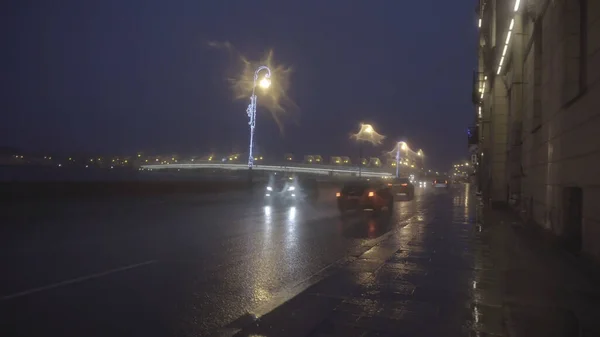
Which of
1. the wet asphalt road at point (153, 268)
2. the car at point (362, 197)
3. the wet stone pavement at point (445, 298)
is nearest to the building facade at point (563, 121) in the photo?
the wet stone pavement at point (445, 298)

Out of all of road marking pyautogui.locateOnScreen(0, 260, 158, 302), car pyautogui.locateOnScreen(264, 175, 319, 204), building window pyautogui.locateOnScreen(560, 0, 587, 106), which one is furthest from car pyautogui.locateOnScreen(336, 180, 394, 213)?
road marking pyautogui.locateOnScreen(0, 260, 158, 302)

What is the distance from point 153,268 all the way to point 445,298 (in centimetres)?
528

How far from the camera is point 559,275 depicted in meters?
10.5

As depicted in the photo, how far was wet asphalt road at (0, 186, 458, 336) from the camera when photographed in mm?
7012

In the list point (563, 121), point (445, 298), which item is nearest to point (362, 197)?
point (563, 121)

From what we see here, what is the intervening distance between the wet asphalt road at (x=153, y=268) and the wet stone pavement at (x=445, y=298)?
0.73 m

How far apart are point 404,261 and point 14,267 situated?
7346 mm

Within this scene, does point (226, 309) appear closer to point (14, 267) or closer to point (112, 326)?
point (112, 326)

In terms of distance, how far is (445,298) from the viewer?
8.37 meters

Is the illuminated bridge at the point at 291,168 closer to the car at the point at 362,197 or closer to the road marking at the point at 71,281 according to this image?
the car at the point at 362,197

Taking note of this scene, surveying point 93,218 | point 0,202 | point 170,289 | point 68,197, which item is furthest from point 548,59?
point 68,197

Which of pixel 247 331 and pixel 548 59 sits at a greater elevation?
pixel 548 59

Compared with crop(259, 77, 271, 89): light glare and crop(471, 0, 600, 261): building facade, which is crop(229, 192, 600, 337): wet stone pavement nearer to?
crop(471, 0, 600, 261): building facade

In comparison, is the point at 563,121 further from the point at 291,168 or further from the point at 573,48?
the point at 291,168
